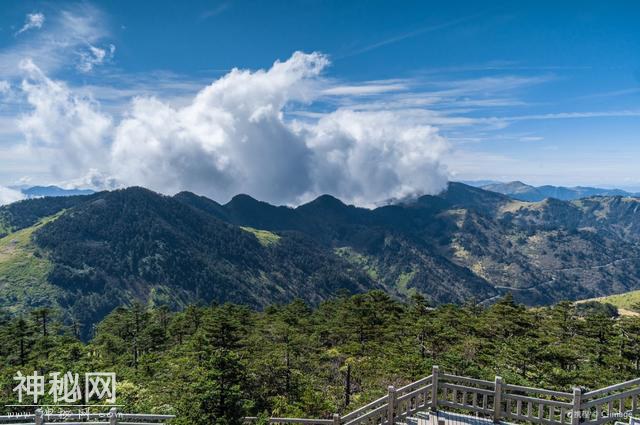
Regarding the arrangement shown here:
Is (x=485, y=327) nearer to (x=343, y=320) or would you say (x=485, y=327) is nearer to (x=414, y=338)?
(x=414, y=338)

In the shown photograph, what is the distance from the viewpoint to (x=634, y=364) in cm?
4684

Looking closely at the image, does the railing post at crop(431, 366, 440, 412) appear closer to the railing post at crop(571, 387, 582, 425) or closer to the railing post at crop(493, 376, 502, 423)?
the railing post at crop(493, 376, 502, 423)

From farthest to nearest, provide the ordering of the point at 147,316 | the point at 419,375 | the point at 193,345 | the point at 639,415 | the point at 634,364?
1. the point at 147,316
2. the point at 634,364
3. the point at 193,345
4. the point at 419,375
5. the point at 639,415

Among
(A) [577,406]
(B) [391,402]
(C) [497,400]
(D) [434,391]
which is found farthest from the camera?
(D) [434,391]

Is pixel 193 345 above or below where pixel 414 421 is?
below

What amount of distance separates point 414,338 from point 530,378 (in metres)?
14.8

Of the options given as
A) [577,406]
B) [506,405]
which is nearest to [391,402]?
[506,405]

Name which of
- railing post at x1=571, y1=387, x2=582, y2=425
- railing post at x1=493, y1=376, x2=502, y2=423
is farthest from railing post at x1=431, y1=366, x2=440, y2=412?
railing post at x1=571, y1=387, x2=582, y2=425

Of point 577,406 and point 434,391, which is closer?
point 577,406

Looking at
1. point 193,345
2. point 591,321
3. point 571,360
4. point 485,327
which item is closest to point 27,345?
point 193,345

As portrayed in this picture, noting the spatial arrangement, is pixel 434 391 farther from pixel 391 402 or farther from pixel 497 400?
pixel 497 400

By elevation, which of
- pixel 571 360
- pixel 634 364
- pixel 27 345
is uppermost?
pixel 571 360

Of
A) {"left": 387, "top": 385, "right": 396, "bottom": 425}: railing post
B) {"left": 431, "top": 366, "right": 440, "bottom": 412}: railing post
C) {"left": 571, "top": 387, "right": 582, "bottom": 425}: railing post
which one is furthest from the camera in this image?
{"left": 431, "top": 366, "right": 440, "bottom": 412}: railing post

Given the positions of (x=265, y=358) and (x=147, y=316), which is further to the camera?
(x=147, y=316)
